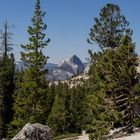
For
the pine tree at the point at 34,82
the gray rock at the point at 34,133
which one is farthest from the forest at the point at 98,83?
the gray rock at the point at 34,133

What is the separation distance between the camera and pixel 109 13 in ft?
175

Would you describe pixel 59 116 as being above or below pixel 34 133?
above

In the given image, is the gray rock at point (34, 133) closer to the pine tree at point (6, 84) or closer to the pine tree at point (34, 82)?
the pine tree at point (34, 82)

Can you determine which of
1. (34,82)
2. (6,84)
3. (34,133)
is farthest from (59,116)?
(34,133)

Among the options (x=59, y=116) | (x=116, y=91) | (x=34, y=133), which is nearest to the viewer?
(x=34, y=133)

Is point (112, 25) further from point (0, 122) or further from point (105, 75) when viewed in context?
point (0, 122)

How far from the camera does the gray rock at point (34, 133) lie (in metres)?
26.9

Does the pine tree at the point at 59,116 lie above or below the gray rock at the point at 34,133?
above

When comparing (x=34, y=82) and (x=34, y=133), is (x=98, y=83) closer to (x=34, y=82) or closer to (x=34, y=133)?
(x=34, y=82)

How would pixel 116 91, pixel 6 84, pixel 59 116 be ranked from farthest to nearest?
pixel 59 116 → pixel 6 84 → pixel 116 91

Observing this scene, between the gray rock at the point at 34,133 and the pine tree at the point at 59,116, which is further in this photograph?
the pine tree at the point at 59,116

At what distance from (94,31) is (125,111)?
16.1 m

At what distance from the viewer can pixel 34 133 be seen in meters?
27.3

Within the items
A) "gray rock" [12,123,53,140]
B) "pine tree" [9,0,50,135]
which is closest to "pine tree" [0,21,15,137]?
"pine tree" [9,0,50,135]
